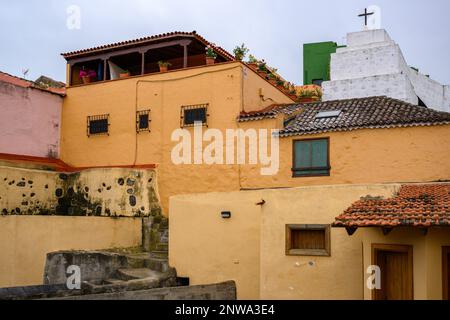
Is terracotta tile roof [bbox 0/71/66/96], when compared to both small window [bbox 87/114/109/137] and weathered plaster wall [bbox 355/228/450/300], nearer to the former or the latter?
small window [bbox 87/114/109/137]

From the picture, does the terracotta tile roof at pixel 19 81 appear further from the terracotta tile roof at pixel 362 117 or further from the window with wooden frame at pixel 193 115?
the terracotta tile roof at pixel 362 117

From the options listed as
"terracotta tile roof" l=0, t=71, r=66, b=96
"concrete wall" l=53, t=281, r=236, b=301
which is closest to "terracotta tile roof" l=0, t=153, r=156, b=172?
"terracotta tile roof" l=0, t=71, r=66, b=96

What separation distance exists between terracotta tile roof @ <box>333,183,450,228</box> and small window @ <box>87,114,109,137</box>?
13.4 metres

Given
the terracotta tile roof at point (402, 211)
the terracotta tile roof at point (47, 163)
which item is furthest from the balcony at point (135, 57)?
the terracotta tile roof at point (402, 211)

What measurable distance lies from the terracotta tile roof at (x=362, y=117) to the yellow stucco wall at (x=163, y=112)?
2093 millimetres

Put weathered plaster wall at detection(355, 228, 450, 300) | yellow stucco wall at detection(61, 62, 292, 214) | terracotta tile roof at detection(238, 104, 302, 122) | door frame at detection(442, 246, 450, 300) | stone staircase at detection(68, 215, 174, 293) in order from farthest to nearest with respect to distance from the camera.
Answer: yellow stucco wall at detection(61, 62, 292, 214), terracotta tile roof at detection(238, 104, 302, 122), stone staircase at detection(68, 215, 174, 293), door frame at detection(442, 246, 450, 300), weathered plaster wall at detection(355, 228, 450, 300)

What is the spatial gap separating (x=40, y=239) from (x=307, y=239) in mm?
9230

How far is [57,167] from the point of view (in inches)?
846

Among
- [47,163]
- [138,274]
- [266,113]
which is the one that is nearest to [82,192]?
[47,163]

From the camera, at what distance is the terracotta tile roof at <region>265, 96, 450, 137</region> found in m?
16.4

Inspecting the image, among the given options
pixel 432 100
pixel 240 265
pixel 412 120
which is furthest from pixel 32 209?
pixel 432 100

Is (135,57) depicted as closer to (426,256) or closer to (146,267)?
(146,267)
